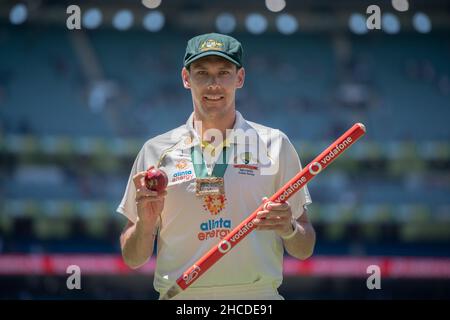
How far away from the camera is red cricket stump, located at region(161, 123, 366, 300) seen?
2186 millimetres

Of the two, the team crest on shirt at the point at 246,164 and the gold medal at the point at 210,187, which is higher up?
the team crest on shirt at the point at 246,164

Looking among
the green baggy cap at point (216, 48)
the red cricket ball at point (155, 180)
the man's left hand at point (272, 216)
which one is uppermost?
the green baggy cap at point (216, 48)

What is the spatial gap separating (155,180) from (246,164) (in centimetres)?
34

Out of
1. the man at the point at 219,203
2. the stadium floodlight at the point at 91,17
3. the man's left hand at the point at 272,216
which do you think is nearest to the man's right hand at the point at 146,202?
the man at the point at 219,203

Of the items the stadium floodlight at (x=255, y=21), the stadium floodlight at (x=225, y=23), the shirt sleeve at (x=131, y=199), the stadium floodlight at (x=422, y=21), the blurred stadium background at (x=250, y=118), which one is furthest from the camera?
the stadium floodlight at (x=225, y=23)

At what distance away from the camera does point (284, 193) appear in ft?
7.23

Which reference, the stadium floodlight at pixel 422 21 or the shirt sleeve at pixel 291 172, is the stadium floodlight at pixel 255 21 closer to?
the stadium floodlight at pixel 422 21

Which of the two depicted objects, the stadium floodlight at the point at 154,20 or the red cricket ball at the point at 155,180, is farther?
the stadium floodlight at the point at 154,20

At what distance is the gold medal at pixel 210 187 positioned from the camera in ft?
7.77

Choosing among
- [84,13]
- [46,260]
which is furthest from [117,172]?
[84,13]

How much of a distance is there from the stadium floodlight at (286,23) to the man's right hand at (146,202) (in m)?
8.02

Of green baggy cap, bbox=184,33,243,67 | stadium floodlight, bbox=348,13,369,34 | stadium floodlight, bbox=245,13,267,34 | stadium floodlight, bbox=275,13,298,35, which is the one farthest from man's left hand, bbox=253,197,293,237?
stadium floodlight, bbox=275,13,298,35

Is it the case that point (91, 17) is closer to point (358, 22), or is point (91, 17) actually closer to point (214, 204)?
point (358, 22)

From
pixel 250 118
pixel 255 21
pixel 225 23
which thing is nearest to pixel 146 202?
pixel 255 21
